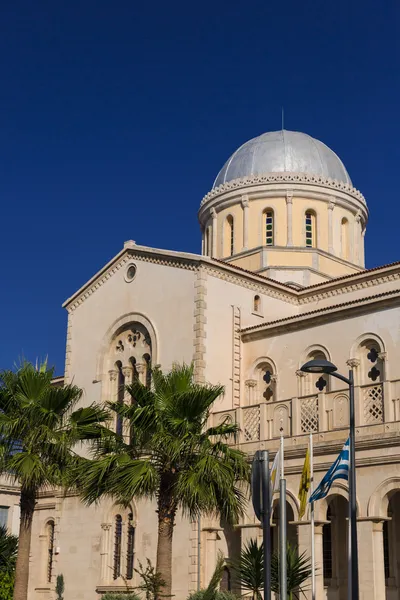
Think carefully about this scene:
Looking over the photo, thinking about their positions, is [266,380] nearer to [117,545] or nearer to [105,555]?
[117,545]

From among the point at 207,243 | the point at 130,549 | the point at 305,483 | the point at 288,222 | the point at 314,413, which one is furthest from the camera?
the point at 207,243

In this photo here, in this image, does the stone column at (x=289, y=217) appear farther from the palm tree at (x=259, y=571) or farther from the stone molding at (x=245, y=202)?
the palm tree at (x=259, y=571)

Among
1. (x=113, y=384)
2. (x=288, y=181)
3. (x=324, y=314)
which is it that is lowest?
(x=113, y=384)

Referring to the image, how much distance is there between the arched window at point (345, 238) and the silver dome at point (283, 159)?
2241mm

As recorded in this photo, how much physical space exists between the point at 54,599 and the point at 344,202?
70.3 ft

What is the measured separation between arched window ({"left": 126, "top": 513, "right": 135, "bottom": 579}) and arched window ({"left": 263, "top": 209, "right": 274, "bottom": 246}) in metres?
14.6

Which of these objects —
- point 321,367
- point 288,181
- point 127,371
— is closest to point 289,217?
point 288,181

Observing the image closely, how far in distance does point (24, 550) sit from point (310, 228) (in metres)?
21.7

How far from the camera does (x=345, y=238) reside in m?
41.1

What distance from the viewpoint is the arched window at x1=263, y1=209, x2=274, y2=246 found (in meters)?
40.0

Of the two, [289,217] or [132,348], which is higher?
[289,217]

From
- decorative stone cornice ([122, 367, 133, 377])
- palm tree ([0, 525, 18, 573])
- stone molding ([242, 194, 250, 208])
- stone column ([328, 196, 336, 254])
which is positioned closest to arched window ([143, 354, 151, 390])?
decorative stone cornice ([122, 367, 133, 377])

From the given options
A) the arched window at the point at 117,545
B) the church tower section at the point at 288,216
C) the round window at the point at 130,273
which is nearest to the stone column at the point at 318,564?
the arched window at the point at 117,545

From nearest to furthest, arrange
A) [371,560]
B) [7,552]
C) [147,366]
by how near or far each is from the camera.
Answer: [371,560] → [7,552] → [147,366]
